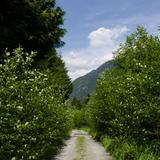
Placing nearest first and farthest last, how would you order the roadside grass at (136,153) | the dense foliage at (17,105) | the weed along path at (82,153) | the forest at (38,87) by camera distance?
the dense foliage at (17,105)
the forest at (38,87)
the roadside grass at (136,153)
the weed along path at (82,153)

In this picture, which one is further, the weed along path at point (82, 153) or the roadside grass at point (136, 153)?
the weed along path at point (82, 153)

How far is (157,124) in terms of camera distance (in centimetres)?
2162

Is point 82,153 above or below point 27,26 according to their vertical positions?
below

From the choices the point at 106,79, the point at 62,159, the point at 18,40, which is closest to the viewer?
the point at 18,40

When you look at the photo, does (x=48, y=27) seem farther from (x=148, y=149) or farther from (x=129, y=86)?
(x=148, y=149)

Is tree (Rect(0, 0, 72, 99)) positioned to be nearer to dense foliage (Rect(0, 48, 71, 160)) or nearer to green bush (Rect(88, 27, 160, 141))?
dense foliage (Rect(0, 48, 71, 160))

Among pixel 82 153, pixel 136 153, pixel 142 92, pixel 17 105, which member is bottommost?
pixel 82 153

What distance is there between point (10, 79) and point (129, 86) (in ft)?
23.3

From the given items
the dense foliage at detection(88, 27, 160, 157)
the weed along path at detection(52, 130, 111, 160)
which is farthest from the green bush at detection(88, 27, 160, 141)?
the weed along path at detection(52, 130, 111, 160)

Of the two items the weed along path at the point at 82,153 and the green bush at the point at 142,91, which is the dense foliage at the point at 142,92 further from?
the weed along path at the point at 82,153

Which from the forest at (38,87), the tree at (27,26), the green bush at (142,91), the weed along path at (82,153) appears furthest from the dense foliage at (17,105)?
the weed along path at (82,153)

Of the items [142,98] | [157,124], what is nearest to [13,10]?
[142,98]

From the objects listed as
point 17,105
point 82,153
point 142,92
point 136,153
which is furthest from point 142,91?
point 82,153

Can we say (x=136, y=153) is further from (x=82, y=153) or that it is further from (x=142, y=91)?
(x=82, y=153)
